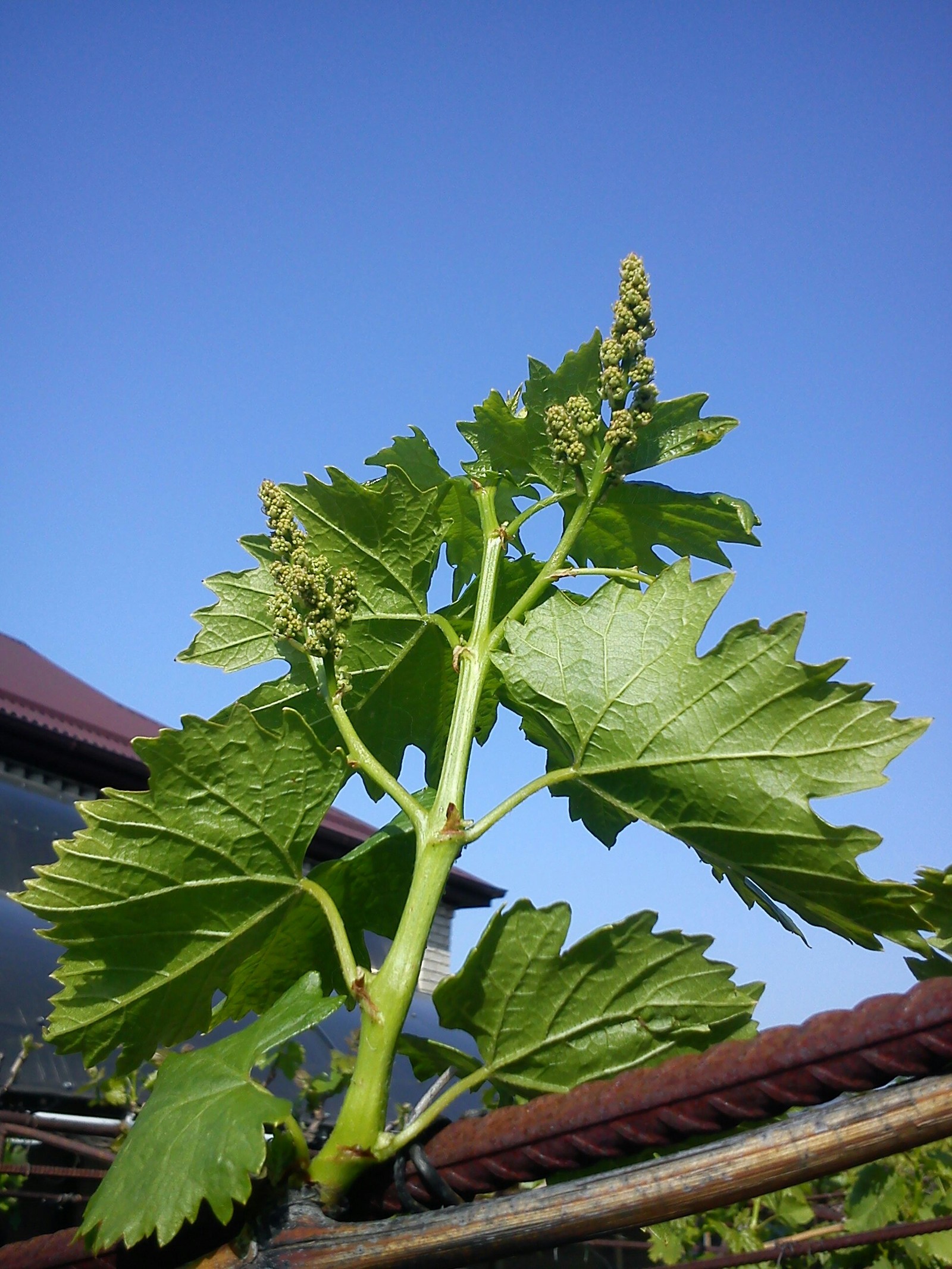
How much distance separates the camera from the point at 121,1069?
0.89 metres

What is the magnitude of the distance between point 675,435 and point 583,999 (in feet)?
1.95

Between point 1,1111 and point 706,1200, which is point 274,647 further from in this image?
point 1,1111

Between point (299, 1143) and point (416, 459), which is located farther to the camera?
point (416, 459)

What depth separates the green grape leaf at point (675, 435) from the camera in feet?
3.54

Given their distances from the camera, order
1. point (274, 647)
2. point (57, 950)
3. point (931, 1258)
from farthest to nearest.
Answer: point (57, 950) → point (931, 1258) → point (274, 647)

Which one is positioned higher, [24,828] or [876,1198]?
[24,828]

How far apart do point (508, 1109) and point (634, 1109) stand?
11cm

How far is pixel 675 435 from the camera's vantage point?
1.09 metres

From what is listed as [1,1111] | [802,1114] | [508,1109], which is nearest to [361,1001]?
[508,1109]

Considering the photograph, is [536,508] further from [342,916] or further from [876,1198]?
[876,1198]

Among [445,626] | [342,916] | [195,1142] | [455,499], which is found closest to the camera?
[195,1142]

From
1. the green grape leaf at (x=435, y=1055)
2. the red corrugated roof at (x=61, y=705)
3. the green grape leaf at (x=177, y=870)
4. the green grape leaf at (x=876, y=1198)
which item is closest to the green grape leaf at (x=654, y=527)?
the green grape leaf at (x=177, y=870)

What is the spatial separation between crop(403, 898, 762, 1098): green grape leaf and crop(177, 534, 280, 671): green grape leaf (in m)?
0.45

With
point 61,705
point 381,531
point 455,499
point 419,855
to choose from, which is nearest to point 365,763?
point 419,855
